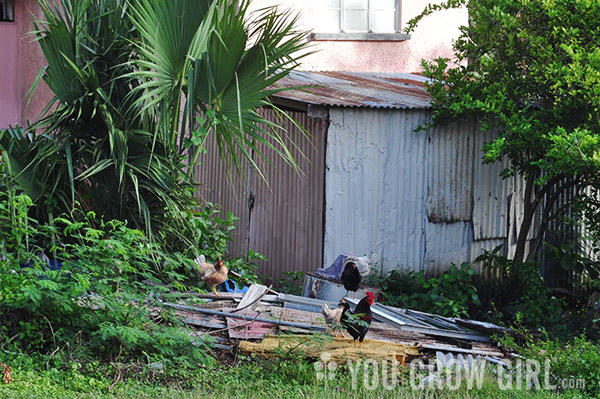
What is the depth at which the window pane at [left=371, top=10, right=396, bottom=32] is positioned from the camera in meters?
12.9

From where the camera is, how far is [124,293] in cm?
658

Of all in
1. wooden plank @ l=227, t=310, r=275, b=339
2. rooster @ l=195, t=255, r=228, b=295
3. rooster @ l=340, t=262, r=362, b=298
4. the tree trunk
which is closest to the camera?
wooden plank @ l=227, t=310, r=275, b=339

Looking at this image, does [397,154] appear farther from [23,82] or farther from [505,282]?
[23,82]

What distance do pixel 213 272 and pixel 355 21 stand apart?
20.9 feet

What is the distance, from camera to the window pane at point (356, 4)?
42.1 ft

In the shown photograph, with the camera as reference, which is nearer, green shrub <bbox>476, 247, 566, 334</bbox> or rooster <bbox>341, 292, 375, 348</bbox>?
rooster <bbox>341, 292, 375, 348</bbox>

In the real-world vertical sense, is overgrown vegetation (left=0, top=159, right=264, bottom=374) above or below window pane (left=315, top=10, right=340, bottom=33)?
below

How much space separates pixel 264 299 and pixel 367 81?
4.17 m


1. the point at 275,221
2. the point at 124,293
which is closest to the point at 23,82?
the point at 275,221

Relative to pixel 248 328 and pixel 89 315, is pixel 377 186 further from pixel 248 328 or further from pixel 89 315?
pixel 89 315

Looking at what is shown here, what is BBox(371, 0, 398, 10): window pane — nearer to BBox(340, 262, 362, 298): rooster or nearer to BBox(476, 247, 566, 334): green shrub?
BBox(476, 247, 566, 334): green shrub

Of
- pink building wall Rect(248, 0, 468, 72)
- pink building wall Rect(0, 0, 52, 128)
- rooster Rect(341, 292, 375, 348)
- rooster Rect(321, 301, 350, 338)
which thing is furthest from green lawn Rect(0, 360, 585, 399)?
pink building wall Rect(0, 0, 52, 128)

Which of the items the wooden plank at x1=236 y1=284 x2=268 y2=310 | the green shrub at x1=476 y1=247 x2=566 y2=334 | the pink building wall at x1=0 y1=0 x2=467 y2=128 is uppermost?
the pink building wall at x1=0 y1=0 x2=467 y2=128

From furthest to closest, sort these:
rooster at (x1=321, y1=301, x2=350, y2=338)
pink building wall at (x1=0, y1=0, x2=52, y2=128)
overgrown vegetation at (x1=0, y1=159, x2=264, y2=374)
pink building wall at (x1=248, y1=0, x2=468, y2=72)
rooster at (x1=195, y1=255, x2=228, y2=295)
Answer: pink building wall at (x1=0, y1=0, x2=52, y2=128), pink building wall at (x1=248, y1=0, x2=468, y2=72), rooster at (x1=195, y1=255, x2=228, y2=295), rooster at (x1=321, y1=301, x2=350, y2=338), overgrown vegetation at (x1=0, y1=159, x2=264, y2=374)
